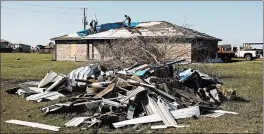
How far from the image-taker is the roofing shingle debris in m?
8.92

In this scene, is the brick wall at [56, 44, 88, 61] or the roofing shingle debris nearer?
the roofing shingle debris

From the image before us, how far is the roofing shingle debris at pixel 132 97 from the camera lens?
8.92 meters

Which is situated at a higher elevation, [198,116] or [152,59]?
[152,59]

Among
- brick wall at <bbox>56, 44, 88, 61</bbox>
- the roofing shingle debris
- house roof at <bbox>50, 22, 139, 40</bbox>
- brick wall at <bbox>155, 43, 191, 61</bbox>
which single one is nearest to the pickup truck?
house roof at <bbox>50, 22, 139, 40</bbox>

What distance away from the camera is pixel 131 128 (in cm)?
818

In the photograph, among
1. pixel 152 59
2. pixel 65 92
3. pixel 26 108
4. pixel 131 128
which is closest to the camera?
pixel 131 128

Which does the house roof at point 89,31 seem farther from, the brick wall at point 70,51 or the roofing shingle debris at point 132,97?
the roofing shingle debris at point 132,97

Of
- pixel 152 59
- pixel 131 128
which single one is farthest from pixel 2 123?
pixel 152 59

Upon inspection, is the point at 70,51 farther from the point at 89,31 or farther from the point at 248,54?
the point at 248,54

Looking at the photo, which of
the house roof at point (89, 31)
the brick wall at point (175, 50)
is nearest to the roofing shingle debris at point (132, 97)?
the brick wall at point (175, 50)

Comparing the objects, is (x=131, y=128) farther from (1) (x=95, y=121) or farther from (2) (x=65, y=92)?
(2) (x=65, y=92)

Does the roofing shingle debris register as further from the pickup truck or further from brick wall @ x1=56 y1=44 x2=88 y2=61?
the pickup truck

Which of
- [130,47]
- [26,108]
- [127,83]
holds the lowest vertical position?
[26,108]

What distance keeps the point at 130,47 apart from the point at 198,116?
7.68 metres
